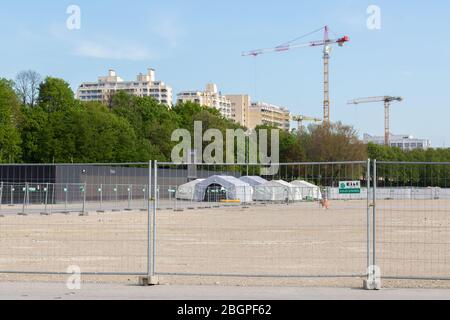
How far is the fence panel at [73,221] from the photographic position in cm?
1736

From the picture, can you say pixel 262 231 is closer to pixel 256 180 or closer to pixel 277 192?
pixel 256 180

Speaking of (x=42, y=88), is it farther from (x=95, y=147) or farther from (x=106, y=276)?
(x=106, y=276)

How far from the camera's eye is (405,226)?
32469 millimetres

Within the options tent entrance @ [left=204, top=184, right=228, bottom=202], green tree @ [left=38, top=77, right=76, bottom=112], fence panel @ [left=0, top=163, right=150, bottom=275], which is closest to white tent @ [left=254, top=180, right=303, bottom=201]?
fence panel @ [left=0, top=163, right=150, bottom=275]

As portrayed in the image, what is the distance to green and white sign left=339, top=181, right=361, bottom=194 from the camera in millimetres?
13589

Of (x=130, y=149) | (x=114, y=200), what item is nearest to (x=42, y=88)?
(x=130, y=149)

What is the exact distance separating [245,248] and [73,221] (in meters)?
16.7

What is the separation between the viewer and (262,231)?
96.6 ft

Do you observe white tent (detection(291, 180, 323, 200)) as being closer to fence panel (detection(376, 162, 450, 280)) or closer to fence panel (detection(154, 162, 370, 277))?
fence panel (detection(154, 162, 370, 277))

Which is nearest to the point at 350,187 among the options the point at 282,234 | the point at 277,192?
the point at 277,192

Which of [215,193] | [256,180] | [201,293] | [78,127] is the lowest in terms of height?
[201,293]

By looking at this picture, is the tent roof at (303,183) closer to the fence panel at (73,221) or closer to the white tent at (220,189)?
the fence panel at (73,221)

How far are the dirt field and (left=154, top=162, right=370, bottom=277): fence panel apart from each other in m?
0.04
